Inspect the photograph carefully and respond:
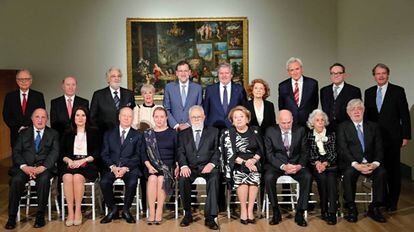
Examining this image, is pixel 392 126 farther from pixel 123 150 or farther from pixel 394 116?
pixel 123 150

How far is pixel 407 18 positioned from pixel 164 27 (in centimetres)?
409

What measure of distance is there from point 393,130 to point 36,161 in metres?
3.88

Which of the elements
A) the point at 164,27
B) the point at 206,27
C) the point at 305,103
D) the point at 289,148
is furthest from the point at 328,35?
the point at 289,148

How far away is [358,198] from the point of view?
604 centimetres

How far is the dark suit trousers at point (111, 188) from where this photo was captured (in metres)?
5.11

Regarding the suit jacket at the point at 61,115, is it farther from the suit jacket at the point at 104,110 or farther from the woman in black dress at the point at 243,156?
the woman in black dress at the point at 243,156

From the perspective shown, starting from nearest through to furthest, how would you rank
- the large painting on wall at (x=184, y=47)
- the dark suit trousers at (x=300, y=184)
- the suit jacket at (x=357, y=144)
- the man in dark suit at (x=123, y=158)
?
the dark suit trousers at (x=300, y=184) < the man in dark suit at (x=123, y=158) < the suit jacket at (x=357, y=144) < the large painting on wall at (x=184, y=47)

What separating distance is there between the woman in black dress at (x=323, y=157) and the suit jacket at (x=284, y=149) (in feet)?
0.36

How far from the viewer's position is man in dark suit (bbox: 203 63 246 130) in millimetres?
5641

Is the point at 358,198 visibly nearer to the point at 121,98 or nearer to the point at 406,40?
the point at 406,40

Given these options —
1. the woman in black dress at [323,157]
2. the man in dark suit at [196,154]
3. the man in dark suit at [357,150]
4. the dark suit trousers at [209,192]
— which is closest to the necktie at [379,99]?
the man in dark suit at [357,150]

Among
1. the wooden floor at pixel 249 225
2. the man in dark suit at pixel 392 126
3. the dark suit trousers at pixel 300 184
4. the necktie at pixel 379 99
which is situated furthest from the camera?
the necktie at pixel 379 99

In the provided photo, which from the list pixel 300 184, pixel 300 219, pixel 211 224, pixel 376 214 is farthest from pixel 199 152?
pixel 376 214

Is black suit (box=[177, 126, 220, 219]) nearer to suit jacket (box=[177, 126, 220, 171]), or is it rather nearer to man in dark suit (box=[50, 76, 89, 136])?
suit jacket (box=[177, 126, 220, 171])
